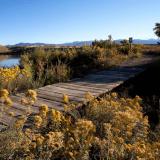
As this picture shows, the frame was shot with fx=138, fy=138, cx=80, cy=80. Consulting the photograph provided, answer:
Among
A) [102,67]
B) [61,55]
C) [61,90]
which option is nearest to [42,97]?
[61,90]

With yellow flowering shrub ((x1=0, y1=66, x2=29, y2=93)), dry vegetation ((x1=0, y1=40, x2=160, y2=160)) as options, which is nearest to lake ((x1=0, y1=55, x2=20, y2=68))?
yellow flowering shrub ((x1=0, y1=66, x2=29, y2=93))

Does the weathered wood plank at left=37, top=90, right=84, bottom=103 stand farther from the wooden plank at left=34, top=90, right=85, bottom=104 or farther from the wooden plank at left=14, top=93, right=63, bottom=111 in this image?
the wooden plank at left=14, top=93, right=63, bottom=111

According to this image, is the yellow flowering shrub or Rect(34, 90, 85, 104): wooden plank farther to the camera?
the yellow flowering shrub

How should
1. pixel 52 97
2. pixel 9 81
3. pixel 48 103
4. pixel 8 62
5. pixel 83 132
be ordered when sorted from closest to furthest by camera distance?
pixel 83 132 < pixel 48 103 < pixel 52 97 < pixel 9 81 < pixel 8 62

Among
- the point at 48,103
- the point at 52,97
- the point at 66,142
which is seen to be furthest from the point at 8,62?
the point at 66,142

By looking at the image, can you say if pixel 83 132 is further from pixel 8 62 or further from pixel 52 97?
pixel 8 62

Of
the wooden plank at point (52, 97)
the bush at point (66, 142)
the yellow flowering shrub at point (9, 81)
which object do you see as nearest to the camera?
the bush at point (66, 142)

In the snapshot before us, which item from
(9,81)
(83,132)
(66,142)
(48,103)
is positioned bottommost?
(66,142)

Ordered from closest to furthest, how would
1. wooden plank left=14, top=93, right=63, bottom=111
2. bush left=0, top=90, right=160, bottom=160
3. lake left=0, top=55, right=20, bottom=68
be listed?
bush left=0, top=90, right=160, bottom=160 < wooden plank left=14, top=93, right=63, bottom=111 < lake left=0, top=55, right=20, bottom=68

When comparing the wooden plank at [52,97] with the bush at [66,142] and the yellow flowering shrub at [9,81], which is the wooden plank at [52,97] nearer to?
the bush at [66,142]

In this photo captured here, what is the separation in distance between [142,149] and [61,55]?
7907 millimetres

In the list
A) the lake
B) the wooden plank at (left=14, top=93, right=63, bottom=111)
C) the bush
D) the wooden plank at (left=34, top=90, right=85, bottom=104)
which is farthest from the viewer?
the lake

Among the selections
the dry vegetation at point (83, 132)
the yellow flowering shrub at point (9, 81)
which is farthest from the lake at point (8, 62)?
the dry vegetation at point (83, 132)

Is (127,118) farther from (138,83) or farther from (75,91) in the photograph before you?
(138,83)
